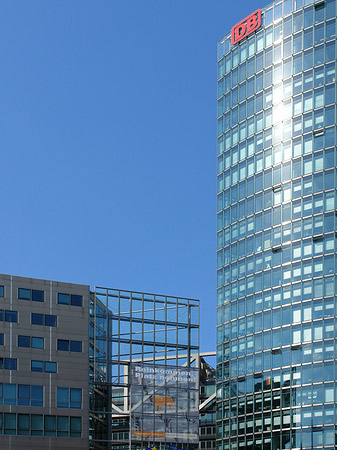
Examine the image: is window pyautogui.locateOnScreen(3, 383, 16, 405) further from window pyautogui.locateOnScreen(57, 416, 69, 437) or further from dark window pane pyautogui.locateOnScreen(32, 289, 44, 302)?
dark window pane pyautogui.locateOnScreen(32, 289, 44, 302)

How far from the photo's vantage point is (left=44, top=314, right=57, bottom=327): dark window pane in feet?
391

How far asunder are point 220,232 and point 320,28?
1147 inches

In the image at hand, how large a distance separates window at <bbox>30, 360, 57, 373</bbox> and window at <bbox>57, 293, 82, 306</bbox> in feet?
24.8

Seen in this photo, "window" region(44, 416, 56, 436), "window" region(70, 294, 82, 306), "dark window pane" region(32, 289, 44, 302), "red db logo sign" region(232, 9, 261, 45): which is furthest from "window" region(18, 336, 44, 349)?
"red db logo sign" region(232, 9, 261, 45)

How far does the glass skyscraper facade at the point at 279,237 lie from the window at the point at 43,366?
810 inches

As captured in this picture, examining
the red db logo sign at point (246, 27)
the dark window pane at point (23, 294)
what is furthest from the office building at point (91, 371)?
the red db logo sign at point (246, 27)

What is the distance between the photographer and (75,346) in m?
121

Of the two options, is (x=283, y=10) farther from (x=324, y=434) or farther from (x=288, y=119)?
(x=324, y=434)

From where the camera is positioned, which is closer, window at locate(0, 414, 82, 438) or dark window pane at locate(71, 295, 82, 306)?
window at locate(0, 414, 82, 438)

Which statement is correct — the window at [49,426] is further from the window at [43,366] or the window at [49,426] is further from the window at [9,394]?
the window at [43,366]

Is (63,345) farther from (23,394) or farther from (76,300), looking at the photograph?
(23,394)

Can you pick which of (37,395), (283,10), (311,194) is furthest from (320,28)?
(37,395)

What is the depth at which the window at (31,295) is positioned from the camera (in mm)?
118250

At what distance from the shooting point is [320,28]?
11425cm
